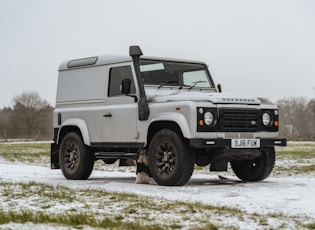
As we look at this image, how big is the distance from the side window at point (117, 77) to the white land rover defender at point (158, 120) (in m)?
0.02

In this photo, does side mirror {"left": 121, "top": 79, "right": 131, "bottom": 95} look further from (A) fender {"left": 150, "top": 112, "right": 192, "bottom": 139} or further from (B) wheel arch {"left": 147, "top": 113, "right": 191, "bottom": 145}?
(A) fender {"left": 150, "top": 112, "right": 192, "bottom": 139}

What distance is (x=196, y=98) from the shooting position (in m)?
10.7

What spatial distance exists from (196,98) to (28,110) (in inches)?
3212

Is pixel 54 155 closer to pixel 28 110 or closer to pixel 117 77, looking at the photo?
pixel 117 77

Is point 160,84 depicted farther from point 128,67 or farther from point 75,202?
point 75,202

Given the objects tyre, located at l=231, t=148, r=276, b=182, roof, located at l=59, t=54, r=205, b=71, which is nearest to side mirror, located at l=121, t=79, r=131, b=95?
roof, located at l=59, t=54, r=205, b=71

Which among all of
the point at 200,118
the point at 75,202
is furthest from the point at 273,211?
the point at 200,118

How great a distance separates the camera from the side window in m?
12.0

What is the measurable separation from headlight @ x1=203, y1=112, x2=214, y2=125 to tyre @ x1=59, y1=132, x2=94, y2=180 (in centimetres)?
341

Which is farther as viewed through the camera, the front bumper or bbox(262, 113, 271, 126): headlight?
bbox(262, 113, 271, 126): headlight

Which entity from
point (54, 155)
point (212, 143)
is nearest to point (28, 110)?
point (54, 155)

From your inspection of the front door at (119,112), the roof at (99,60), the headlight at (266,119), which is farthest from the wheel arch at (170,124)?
the headlight at (266,119)

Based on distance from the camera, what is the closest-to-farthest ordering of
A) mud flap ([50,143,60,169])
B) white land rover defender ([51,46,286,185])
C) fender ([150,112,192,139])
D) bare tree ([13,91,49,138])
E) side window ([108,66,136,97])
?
fender ([150,112,192,139]) < white land rover defender ([51,46,286,185]) < side window ([108,66,136,97]) < mud flap ([50,143,60,169]) < bare tree ([13,91,49,138])

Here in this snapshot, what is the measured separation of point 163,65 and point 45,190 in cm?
396
